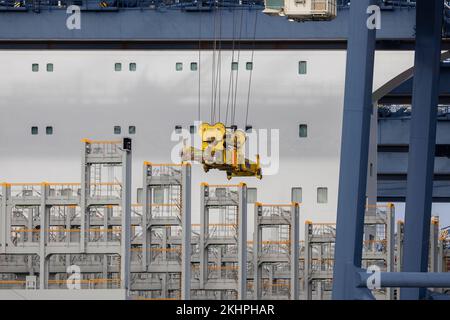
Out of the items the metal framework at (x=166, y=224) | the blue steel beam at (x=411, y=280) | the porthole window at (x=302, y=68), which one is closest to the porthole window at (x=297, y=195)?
the porthole window at (x=302, y=68)

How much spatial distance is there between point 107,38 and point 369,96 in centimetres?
2410

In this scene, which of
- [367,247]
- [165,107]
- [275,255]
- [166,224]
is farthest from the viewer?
[165,107]

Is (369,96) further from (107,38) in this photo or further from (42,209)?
(107,38)

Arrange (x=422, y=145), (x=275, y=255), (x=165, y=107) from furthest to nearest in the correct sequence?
(x=165, y=107) → (x=275, y=255) → (x=422, y=145)

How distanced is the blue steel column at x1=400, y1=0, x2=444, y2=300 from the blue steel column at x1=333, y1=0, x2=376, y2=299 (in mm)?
3216

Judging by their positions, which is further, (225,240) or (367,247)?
(367,247)

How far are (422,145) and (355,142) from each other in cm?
402

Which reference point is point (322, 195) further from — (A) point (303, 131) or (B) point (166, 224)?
(B) point (166, 224)

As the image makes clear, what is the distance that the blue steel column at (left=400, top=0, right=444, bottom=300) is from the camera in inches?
1184

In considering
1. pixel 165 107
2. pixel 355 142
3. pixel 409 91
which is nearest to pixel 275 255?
pixel 165 107

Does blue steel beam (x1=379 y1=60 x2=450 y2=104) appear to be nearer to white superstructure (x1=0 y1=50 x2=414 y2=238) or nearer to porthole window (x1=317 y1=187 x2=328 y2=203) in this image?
white superstructure (x1=0 y1=50 x2=414 y2=238)

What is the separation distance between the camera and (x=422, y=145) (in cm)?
3064

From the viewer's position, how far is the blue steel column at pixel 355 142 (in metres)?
26.8

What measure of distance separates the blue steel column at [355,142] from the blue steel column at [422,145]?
3.22 meters
